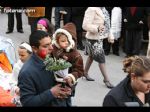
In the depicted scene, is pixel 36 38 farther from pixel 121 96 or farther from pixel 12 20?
pixel 12 20

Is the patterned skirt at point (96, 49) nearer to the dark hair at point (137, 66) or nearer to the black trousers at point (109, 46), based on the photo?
the black trousers at point (109, 46)

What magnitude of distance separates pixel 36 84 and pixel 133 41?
5.27m

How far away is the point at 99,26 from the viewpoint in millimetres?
7211

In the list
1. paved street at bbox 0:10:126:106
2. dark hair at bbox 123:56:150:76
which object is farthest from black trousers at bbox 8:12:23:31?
dark hair at bbox 123:56:150:76

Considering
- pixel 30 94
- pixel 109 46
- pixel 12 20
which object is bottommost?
pixel 109 46

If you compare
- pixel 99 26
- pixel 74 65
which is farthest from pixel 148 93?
pixel 99 26

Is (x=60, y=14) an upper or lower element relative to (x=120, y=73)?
upper

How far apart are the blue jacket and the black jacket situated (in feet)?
1.76

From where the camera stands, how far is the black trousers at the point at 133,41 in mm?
8859

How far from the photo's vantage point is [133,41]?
8.96 meters

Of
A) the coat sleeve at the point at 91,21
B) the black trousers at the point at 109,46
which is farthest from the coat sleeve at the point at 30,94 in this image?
the black trousers at the point at 109,46

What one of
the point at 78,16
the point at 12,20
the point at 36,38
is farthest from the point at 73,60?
the point at 12,20

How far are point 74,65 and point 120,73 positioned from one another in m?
3.32

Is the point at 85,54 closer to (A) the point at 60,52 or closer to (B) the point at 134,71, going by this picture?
(A) the point at 60,52
